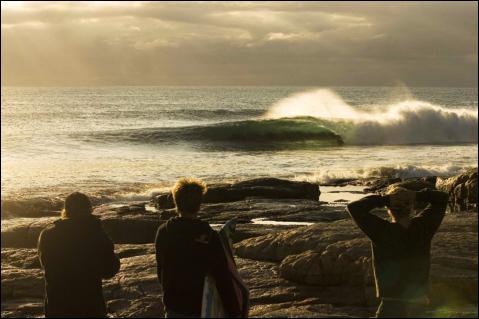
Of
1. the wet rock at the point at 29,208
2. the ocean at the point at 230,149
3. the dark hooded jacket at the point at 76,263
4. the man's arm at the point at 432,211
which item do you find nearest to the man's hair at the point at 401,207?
the man's arm at the point at 432,211

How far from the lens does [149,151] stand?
1756 inches

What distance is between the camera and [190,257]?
4.97m

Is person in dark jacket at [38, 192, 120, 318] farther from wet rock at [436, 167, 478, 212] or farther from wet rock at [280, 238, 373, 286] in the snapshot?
wet rock at [436, 167, 478, 212]

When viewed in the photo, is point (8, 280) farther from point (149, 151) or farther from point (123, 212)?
point (149, 151)

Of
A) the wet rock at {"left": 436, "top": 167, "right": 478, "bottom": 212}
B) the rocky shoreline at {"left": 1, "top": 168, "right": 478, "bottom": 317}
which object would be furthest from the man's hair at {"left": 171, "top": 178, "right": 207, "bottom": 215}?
the wet rock at {"left": 436, "top": 167, "right": 478, "bottom": 212}

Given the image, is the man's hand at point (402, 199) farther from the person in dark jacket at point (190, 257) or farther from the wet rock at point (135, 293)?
the wet rock at point (135, 293)

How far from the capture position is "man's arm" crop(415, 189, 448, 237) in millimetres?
5188

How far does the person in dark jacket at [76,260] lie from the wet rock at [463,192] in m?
5.58

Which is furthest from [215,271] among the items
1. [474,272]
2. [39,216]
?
[39,216]

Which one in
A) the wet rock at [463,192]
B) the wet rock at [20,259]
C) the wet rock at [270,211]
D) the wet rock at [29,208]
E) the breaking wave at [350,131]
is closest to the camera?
the wet rock at [463,192]

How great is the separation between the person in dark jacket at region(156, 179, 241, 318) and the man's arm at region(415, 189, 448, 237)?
1398 mm

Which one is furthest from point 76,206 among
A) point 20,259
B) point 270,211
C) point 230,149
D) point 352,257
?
point 230,149

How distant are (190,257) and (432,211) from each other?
1.69 m

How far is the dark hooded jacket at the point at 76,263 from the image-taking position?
554 centimetres
